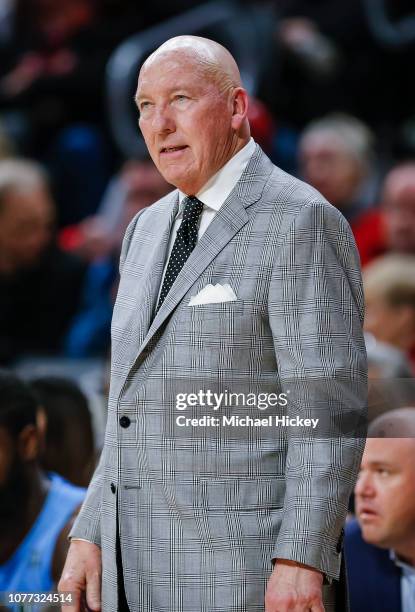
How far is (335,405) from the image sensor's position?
1.63 m

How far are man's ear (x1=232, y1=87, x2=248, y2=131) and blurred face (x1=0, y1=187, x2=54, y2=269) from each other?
262cm

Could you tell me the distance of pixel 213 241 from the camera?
1.69 m

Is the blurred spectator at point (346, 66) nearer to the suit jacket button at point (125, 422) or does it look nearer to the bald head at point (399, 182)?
the bald head at point (399, 182)

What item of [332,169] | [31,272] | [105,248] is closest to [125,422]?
[31,272]

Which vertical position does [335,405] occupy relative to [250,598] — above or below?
above

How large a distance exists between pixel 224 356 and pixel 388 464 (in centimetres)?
61

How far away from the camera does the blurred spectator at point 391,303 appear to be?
12.8 ft

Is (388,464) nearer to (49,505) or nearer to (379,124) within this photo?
(49,505)

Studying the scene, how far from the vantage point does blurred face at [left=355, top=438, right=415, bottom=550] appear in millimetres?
2096

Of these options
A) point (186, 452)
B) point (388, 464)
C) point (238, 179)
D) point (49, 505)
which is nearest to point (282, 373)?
point (186, 452)

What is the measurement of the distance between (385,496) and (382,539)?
0.30 feet

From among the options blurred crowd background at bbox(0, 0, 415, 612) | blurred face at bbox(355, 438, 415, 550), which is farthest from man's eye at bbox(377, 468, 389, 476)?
blurred crowd background at bbox(0, 0, 415, 612)

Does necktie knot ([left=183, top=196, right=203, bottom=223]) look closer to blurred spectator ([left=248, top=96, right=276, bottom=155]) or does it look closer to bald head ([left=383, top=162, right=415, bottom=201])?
blurred spectator ([left=248, top=96, right=276, bottom=155])

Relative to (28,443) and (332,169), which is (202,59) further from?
(332,169)
